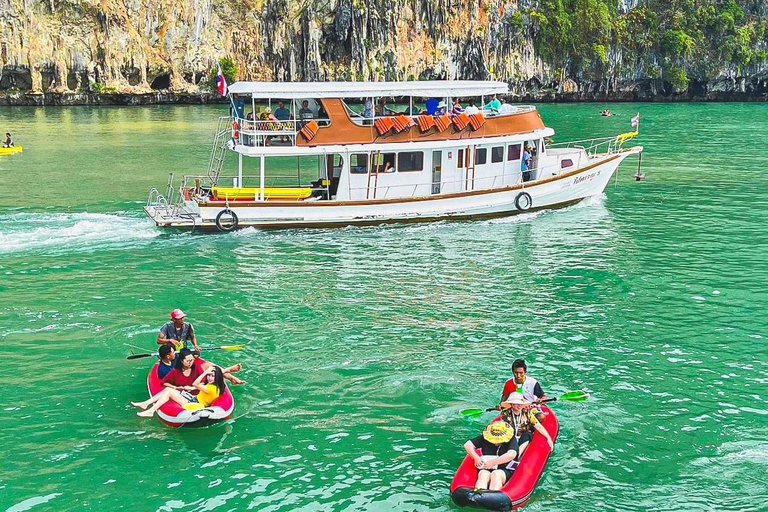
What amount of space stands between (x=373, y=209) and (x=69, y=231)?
37.3 ft

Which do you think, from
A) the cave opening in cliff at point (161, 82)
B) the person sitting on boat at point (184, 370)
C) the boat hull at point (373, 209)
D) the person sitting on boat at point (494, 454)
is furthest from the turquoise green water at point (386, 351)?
the cave opening in cliff at point (161, 82)

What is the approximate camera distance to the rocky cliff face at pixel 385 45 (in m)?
109

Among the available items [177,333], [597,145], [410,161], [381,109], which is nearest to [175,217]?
[381,109]

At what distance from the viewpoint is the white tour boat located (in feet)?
99.9

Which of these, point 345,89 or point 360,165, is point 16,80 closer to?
point 360,165

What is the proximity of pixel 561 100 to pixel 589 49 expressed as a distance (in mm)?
8865

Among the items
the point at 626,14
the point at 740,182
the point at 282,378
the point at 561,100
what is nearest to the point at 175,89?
the point at 561,100

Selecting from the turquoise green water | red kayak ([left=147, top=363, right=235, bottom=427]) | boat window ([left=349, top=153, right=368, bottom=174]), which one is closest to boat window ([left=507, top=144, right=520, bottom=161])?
the turquoise green water

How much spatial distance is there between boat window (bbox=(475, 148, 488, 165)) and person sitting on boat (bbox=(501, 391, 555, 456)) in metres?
20.1

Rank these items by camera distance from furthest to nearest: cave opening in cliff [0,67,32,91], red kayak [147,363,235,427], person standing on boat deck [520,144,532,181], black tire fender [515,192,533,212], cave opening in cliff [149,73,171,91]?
cave opening in cliff [149,73,171,91], cave opening in cliff [0,67,32,91], person standing on boat deck [520,144,532,181], black tire fender [515,192,533,212], red kayak [147,363,235,427]

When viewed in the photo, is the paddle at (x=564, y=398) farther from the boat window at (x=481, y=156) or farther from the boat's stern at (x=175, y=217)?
the boat window at (x=481, y=156)

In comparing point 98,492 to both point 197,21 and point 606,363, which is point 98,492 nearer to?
point 606,363

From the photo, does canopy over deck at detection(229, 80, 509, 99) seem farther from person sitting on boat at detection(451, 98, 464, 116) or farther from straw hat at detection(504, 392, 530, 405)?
straw hat at detection(504, 392, 530, 405)

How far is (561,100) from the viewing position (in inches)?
4906
